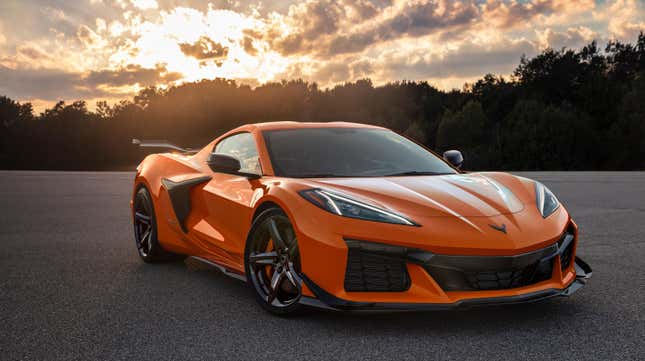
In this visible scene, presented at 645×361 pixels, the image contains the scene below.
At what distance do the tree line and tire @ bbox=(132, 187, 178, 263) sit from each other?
65.3 meters

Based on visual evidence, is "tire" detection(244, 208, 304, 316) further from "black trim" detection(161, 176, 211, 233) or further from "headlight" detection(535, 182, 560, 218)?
"headlight" detection(535, 182, 560, 218)

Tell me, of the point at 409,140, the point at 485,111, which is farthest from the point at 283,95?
the point at 409,140

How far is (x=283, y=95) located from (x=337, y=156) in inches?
3080

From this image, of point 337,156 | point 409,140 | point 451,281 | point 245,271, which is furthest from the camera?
point 409,140

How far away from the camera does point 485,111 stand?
84.3 m

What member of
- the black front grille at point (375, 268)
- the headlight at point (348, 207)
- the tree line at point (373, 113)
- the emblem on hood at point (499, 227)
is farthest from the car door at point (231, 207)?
the tree line at point (373, 113)

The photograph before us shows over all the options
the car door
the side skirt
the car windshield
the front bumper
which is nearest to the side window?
the car door

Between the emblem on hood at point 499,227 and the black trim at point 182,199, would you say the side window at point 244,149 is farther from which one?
the emblem on hood at point 499,227

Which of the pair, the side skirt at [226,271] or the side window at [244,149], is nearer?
the side skirt at [226,271]

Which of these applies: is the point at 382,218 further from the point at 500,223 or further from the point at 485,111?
the point at 485,111

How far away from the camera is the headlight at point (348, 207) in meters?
3.88

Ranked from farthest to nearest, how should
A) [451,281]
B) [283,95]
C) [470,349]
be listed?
[283,95] < [451,281] < [470,349]

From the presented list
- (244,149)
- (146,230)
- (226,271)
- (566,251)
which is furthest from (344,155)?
(146,230)

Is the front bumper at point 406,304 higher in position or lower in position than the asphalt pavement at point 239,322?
higher
